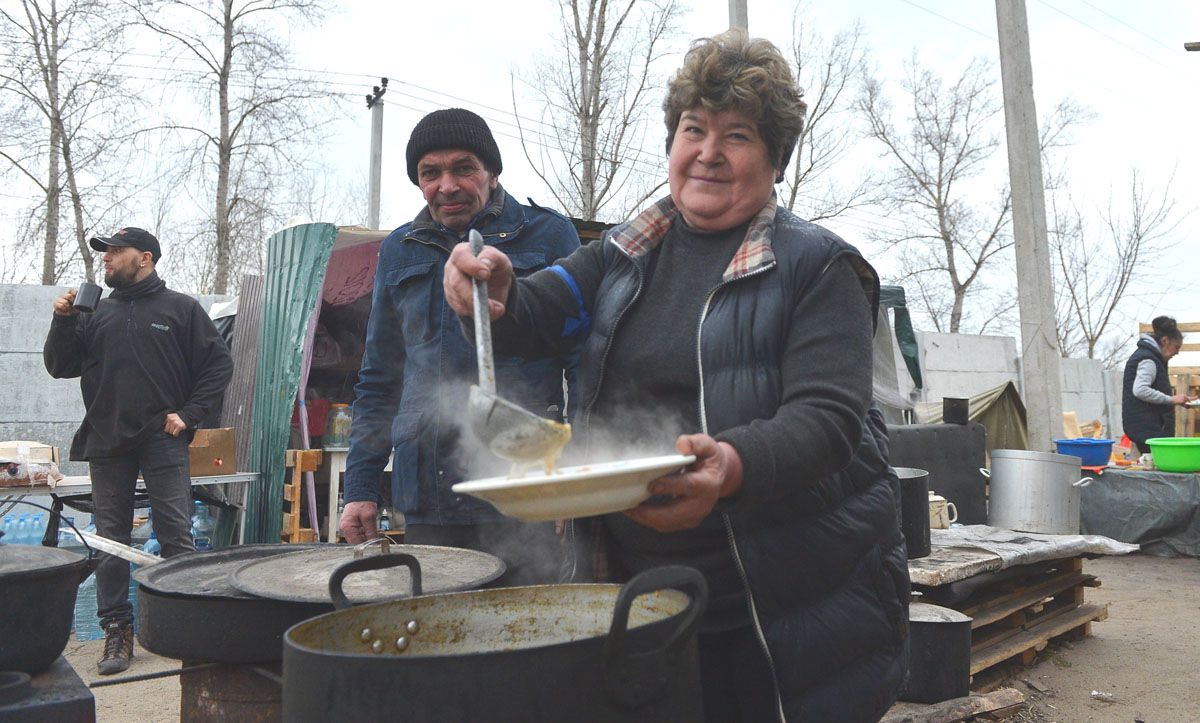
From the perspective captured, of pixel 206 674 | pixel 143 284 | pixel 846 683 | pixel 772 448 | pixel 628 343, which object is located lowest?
pixel 206 674

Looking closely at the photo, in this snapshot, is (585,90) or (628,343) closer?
(628,343)

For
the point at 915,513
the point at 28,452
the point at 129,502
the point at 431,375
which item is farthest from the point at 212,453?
the point at 915,513

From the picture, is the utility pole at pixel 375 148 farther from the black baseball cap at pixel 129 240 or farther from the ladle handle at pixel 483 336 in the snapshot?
the ladle handle at pixel 483 336

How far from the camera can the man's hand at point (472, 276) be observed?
5.07 ft

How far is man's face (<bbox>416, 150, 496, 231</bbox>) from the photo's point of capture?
2533 millimetres

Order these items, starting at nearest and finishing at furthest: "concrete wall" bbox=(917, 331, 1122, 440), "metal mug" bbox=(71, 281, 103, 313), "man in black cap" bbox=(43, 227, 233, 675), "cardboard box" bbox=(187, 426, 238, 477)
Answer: "metal mug" bbox=(71, 281, 103, 313)
"man in black cap" bbox=(43, 227, 233, 675)
"cardboard box" bbox=(187, 426, 238, 477)
"concrete wall" bbox=(917, 331, 1122, 440)

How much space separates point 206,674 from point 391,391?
1.01 m

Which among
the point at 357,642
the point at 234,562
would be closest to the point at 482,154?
the point at 234,562

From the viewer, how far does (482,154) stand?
8.50 feet

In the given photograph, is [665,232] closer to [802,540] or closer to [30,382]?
[802,540]

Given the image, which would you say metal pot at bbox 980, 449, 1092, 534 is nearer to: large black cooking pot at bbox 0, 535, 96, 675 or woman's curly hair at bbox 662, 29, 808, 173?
woman's curly hair at bbox 662, 29, 808, 173

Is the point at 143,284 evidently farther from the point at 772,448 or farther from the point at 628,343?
the point at 772,448

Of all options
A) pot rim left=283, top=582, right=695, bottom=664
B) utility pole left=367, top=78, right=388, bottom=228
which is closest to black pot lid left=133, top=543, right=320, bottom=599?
pot rim left=283, top=582, right=695, bottom=664

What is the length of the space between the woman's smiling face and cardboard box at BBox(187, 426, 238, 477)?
540cm
